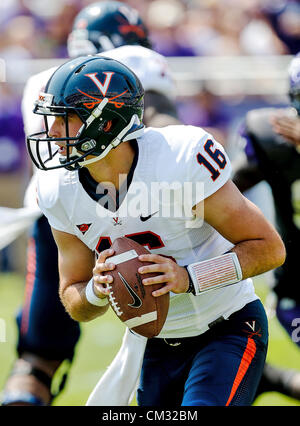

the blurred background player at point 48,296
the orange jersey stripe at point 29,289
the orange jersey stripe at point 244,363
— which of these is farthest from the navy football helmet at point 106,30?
the orange jersey stripe at point 244,363

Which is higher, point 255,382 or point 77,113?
point 77,113

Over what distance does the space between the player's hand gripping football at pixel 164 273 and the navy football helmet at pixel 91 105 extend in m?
0.42

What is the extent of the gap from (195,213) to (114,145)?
0.37 meters

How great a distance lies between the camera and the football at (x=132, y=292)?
241cm

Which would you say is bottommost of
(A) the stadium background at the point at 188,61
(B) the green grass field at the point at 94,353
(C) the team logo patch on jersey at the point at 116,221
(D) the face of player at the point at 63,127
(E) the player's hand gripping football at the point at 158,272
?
(B) the green grass field at the point at 94,353

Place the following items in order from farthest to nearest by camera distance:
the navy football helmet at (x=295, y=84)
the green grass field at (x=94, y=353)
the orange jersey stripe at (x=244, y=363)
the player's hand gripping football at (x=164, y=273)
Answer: the green grass field at (x=94, y=353) → the navy football helmet at (x=295, y=84) → the orange jersey stripe at (x=244, y=363) → the player's hand gripping football at (x=164, y=273)

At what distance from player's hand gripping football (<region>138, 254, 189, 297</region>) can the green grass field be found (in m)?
1.79

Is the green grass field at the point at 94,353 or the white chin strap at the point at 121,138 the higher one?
the white chin strap at the point at 121,138

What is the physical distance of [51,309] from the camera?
11.8ft

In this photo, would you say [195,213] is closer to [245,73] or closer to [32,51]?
[245,73]

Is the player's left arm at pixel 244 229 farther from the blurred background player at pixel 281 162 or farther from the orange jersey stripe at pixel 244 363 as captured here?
the blurred background player at pixel 281 162

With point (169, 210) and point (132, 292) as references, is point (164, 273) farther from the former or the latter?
point (169, 210)

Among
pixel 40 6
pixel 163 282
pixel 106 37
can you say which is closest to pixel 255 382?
pixel 163 282
